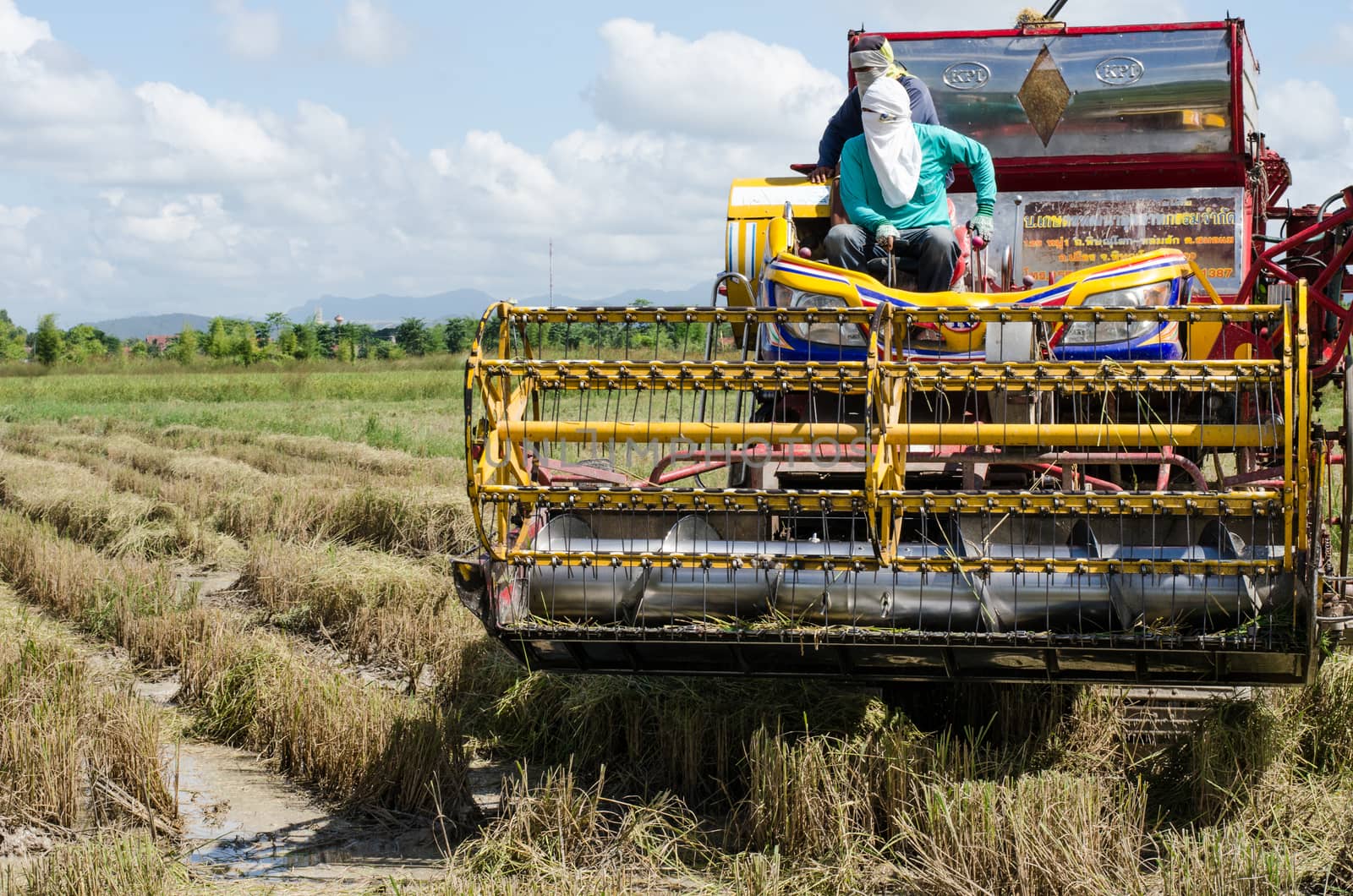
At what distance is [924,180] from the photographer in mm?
6820

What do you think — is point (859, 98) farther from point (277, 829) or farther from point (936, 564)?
point (277, 829)

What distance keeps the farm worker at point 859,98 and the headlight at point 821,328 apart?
44.3 inches

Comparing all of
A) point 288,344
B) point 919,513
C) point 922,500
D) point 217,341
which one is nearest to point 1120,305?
point 919,513

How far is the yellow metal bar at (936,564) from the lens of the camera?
480cm

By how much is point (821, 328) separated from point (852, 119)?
1444 mm

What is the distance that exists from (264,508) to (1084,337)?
7.30 m

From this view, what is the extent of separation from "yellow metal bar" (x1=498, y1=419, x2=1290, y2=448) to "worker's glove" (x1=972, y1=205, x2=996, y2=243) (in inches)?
78.5

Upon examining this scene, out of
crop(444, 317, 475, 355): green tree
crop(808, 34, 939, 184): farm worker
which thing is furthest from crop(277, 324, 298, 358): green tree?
crop(808, 34, 939, 184): farm worker

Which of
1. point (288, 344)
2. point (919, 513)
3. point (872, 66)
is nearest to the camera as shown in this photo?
point (919, 513)

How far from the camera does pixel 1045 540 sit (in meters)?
5.53

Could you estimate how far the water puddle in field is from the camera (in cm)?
488

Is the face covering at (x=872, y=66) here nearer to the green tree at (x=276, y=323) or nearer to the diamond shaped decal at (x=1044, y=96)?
the diamond shaped decal at (x=1044, y=96)

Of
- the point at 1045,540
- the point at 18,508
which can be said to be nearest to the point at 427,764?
the point at 1045,540

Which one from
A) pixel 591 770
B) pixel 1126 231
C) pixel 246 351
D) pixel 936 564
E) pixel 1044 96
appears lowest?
pixel 591 770
